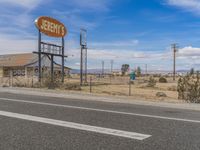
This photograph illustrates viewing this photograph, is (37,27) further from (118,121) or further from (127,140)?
(127,140)

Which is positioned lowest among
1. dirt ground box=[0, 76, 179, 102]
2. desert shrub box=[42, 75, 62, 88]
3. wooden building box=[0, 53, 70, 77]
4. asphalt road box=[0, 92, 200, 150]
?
dirt ground box=[0, 76, 179, 102]

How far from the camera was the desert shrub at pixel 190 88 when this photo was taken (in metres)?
15.1

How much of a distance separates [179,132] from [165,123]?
3.75 ft

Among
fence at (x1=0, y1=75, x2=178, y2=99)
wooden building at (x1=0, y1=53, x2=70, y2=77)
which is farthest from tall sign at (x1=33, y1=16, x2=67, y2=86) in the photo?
wooden building at (x1=0, y1=53, x2=70, y2=77)

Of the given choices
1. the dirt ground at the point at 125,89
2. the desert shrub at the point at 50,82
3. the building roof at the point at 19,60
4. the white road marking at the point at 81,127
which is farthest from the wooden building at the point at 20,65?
the white road marking at the point at 81,127

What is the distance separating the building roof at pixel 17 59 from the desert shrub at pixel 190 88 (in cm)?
4204

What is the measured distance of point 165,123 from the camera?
772 centimetres

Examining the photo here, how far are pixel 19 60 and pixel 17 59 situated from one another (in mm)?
1199

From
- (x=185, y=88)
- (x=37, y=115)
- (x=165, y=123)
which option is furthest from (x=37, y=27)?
(x=165, y=123)

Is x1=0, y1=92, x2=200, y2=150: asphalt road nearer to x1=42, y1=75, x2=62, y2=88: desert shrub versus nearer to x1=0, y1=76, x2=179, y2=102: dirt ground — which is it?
x1=0, y1=76, x2=179, y2=102: dirt ground

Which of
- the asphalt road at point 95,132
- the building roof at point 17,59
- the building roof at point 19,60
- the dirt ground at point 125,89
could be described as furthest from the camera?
the building roof at point 17,59

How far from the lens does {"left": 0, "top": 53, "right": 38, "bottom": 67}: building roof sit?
5472cm

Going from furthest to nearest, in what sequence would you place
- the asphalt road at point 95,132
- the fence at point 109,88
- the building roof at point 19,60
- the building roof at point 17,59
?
the building roof at point 17,59 → the building roof at point 19,60 → the fence at point 109,88 → the asphalt road at point 95,132

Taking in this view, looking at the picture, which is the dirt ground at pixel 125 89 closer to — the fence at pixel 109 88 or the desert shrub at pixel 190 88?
the fence at pixel 109 88
